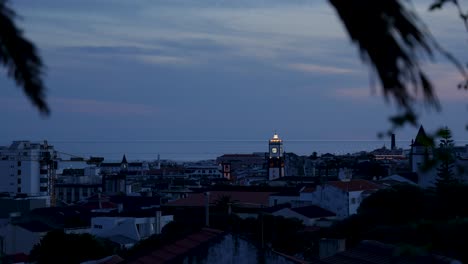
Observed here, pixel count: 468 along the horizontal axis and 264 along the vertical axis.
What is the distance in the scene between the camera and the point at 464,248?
482 cm

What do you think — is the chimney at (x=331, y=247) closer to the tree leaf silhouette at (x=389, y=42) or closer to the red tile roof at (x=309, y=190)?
the tree leaf silhouette at (x=389, y=42)

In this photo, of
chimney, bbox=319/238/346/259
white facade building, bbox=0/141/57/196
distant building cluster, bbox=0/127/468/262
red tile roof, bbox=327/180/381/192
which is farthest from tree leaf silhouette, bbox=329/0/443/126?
white facade building, bbox=0/141/57/196

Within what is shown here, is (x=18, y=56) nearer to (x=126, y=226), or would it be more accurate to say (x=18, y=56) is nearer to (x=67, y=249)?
(x=67, y=249)

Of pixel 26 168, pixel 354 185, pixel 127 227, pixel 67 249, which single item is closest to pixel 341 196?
pixel 354 185

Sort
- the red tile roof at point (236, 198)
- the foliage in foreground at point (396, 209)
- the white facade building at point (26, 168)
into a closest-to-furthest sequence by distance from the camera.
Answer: the foliage in foreground at point (396, 209)
the red tile roof at point (236, 198)
the white facade building at point (26, 168)

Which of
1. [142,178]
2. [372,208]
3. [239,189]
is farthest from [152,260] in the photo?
[142,178]

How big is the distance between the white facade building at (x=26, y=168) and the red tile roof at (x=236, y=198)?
2162cm

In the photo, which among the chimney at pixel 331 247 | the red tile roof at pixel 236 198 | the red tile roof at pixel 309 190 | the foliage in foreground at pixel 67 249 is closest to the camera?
the chimney at pixel 331 247

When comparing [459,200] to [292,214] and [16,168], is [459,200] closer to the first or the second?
[292,214]

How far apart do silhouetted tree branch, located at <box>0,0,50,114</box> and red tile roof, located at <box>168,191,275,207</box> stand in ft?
165

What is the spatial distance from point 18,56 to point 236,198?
5264 cm

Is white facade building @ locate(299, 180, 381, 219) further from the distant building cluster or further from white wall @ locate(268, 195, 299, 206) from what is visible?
white wall @ locate(268, 195, 299, 206)

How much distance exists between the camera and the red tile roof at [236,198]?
5300 cm

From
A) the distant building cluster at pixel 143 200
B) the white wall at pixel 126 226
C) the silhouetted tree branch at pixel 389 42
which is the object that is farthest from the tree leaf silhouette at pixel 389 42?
the white wall at pixel 126 226
